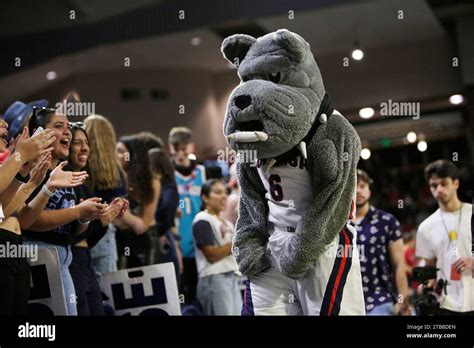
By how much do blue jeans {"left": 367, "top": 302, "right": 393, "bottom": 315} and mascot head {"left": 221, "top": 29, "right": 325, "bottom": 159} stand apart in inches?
54.8

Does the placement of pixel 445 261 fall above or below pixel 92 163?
below

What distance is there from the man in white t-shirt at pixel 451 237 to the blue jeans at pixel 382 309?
25cm

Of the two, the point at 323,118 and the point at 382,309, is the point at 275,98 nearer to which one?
the point at 323,118

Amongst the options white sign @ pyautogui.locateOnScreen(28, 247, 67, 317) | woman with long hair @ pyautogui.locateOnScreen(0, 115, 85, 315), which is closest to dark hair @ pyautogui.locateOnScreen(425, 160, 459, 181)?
woman with long hair @ pyautogui.locateOnScreen(0, 115, 85, 315)

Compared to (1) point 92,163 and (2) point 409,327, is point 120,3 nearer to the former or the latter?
(1) point 92,163

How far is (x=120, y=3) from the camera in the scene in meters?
4.86

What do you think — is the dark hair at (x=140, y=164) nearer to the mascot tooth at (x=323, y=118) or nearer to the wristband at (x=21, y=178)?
the wristband at (x=21, y=178)

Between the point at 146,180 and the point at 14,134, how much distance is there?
912 mm

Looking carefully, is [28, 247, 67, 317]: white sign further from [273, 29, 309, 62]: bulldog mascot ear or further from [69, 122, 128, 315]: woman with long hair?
[273, 29, 309, 62]: bulldog mascot ear

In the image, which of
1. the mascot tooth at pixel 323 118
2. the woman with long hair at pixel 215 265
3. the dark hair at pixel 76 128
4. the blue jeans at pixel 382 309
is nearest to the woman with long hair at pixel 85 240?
the dark hair at pixel 76 128

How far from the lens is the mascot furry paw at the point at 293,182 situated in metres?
3.74

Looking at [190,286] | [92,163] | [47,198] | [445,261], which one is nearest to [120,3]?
[92,163]

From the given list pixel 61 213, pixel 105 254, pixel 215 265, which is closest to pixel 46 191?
pixel 61 213

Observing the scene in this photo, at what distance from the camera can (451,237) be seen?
4.88 meters
